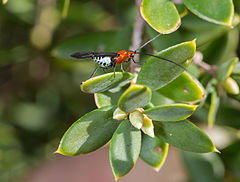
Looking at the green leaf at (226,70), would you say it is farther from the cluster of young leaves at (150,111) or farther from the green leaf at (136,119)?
the green leaf at (136,119)

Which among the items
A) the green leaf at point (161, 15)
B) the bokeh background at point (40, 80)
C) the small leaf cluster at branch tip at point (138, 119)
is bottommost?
the bokeh background at point (40, 80)

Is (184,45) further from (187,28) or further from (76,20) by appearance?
(76,20)

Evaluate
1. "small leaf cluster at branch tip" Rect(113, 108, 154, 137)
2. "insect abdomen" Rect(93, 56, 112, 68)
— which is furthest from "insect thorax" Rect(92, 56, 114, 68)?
"small leaf cluster at branch tip" Rect(113, 108, 154, 137)

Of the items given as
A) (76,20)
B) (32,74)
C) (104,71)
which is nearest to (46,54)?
(32,74)

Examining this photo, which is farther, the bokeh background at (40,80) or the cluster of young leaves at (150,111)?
the bokeh background at (40,80)

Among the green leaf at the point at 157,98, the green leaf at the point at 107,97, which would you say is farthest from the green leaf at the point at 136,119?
the green leaf at the point at 157,98

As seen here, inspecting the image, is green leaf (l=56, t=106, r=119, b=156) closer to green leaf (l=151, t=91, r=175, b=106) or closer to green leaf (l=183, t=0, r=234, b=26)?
green leaf (l=151, t=91, r=175, b=106)

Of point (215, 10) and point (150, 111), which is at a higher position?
point (215, 10)

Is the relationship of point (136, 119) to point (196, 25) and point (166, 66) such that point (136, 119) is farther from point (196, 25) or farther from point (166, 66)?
point (196, 25)

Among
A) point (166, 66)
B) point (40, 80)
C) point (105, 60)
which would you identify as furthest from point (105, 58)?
point (40, 80)
